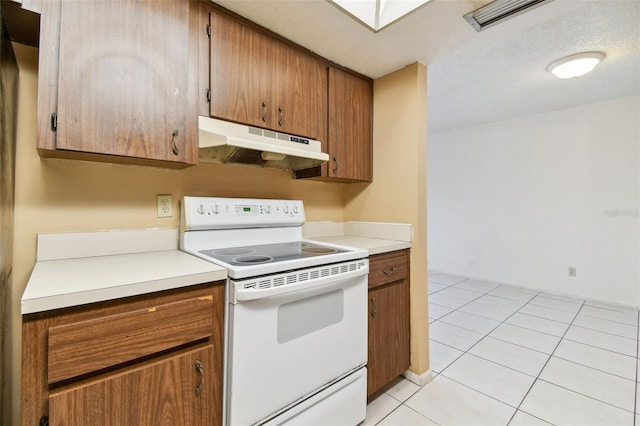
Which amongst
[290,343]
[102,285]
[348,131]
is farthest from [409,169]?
[102,285]

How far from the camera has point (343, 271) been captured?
1.35m

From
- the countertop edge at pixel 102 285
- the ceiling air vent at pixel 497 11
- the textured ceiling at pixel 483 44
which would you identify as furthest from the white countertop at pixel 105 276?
the ceiling air vent at pixel 497 11

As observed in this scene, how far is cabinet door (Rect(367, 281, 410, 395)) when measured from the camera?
161cm

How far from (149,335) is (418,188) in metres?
1.60

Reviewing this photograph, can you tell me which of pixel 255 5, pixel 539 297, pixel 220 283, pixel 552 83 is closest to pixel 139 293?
pixel 220 283

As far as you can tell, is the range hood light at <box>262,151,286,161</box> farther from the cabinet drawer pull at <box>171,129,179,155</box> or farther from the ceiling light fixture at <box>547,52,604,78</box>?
the ceiling light fixture at <box>547,52,604,78</box>

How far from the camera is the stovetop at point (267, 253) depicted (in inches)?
48.8

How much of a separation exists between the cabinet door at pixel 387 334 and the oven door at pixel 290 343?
15cm

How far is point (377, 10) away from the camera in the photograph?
A: 1.47m

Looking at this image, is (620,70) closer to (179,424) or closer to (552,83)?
(552,83)

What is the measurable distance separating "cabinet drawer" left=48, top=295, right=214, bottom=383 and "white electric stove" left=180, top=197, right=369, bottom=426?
0.12 m

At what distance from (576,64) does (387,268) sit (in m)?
2.23

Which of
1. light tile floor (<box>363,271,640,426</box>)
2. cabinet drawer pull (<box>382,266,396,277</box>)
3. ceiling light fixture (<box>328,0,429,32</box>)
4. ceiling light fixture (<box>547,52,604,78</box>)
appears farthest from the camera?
ceiling light fixture (<box>547,52,604,78</box>)

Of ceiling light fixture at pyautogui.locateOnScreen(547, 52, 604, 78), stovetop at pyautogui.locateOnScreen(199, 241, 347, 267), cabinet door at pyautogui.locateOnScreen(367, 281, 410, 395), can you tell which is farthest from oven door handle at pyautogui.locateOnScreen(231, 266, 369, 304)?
ceiling light fixture at pyautogui.locateOnScreen(547, 52, 604, 78)
